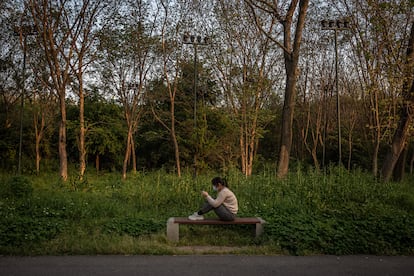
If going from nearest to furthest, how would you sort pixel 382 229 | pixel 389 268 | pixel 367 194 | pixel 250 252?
pixel 389 268 → pixel 250 252 → pixel 382 229 → pixel 367 194

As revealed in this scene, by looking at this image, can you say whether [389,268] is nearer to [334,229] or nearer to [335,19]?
[334,229]

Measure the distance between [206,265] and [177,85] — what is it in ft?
83.0

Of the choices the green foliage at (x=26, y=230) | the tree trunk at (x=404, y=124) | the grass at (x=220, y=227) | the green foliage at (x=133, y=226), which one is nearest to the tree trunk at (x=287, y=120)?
the grass at (x=220, y=227)

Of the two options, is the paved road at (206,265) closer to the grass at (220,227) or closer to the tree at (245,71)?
the grass at (220,227)

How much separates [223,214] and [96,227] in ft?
8.74

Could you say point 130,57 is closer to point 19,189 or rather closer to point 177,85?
point 177,85

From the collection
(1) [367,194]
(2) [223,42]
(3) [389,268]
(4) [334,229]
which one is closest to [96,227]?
(4) [334,229]

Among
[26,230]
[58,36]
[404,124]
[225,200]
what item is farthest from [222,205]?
[58,36]

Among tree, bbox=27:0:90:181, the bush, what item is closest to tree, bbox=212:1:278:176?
tree, bbox=27:0:90:181

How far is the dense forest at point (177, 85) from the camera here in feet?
65.8

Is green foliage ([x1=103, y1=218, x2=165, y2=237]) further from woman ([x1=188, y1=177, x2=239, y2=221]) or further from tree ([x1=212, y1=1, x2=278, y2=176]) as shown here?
tree ([x1=212, y1=1, x2=278, y2=176])

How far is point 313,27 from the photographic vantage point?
28281mm

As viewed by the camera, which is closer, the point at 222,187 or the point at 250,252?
the point at 250,252

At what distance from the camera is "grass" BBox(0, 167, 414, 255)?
6488mm
